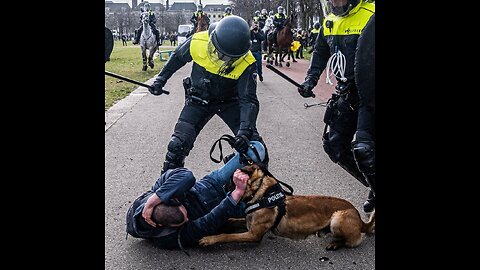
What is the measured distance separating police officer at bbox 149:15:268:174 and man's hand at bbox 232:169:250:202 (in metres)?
0.31

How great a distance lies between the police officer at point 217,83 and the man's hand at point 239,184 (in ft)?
1.03

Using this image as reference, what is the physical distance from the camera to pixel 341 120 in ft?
13.0

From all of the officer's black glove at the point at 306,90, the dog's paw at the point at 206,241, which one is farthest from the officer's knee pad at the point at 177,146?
the officer's black glove at the point at 306,90

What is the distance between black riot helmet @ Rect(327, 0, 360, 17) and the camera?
3.72 meters

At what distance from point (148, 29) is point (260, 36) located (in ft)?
19.4

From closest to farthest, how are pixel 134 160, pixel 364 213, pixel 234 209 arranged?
pixel 234 209 < pixel 364 213 < pixel 134 160

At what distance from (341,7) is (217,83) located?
1.20m

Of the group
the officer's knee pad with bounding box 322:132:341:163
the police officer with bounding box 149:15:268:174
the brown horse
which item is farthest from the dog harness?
the brown horse

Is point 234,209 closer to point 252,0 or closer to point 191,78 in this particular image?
point 191,78

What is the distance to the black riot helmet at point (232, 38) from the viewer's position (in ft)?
12.8

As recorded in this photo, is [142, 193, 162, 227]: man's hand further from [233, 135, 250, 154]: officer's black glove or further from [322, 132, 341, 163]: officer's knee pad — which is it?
[322, 132, 341, 163]: officer's knee pad
